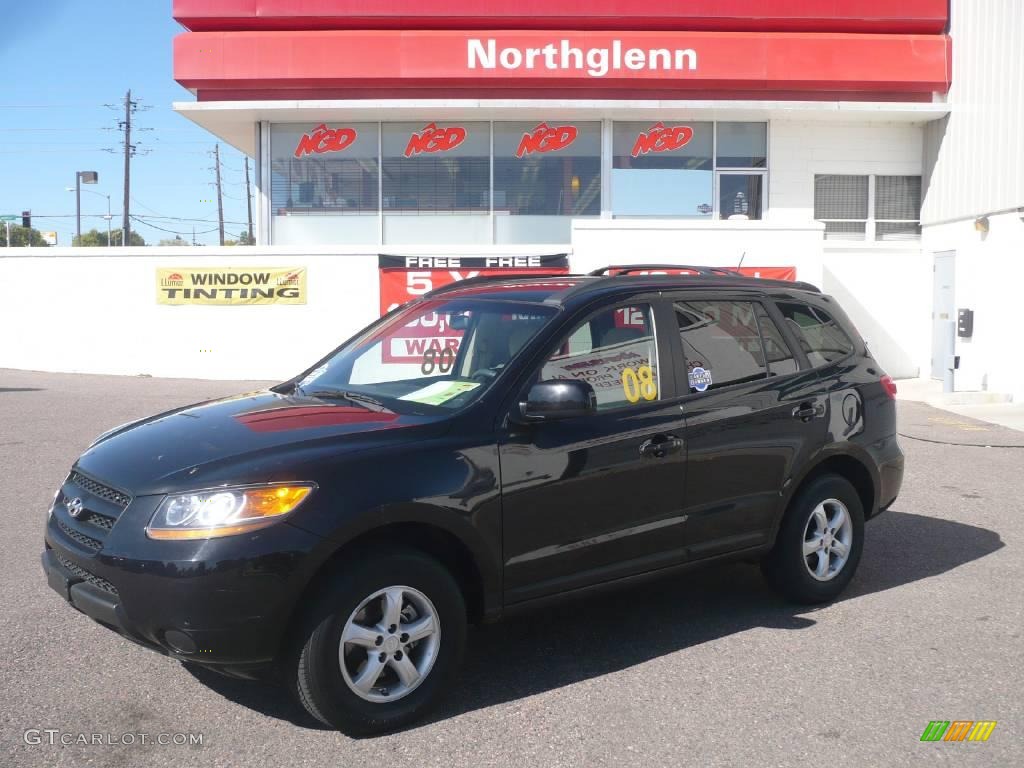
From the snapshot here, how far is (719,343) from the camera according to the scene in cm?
535

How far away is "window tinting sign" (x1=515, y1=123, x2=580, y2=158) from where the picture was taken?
20.1 m

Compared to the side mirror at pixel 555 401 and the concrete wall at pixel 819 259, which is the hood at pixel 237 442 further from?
the concrete wall at pixel 819 259

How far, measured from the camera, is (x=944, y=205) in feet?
63.0

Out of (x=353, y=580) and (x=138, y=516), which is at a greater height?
(x=138, y=516)

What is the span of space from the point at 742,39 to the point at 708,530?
16.1 metres

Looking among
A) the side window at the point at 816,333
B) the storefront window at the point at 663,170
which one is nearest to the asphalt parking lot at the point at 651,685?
the side window at the point at 816,333

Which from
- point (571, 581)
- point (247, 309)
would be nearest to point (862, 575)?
point (571, 581)

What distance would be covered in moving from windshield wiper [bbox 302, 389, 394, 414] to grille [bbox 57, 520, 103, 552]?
4.04ft

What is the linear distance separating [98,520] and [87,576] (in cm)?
22

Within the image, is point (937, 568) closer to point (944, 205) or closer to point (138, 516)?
point (138, 516)

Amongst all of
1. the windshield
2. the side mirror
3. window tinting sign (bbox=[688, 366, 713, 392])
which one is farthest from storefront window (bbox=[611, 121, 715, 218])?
the side mirror

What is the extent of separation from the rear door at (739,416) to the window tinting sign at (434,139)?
1521 centimetres

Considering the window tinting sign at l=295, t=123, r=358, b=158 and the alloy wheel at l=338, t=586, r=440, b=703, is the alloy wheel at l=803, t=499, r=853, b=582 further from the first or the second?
the window tinting sign at l=295, t=123, r=358, b=158

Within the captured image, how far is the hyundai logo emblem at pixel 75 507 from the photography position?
165 inches
